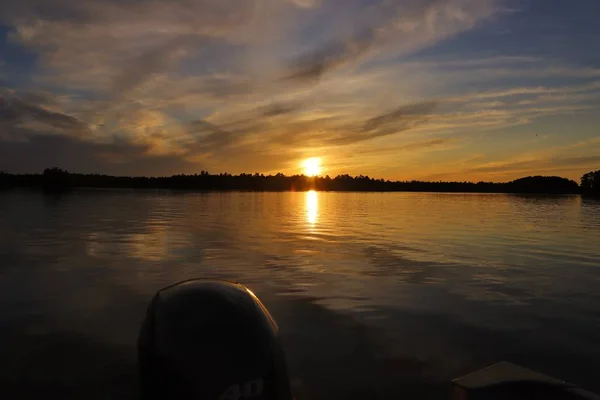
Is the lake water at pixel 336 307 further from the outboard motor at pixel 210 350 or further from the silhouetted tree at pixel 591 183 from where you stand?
the silhouetted tree at pixel 591 183

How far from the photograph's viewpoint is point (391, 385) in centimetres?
799

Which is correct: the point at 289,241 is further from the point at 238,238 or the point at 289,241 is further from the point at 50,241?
the point at 50,241

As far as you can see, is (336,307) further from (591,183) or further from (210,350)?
(591,183)

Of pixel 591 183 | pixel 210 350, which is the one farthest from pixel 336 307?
pixel 591 183

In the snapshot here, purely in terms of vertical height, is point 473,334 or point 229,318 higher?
point 229,318

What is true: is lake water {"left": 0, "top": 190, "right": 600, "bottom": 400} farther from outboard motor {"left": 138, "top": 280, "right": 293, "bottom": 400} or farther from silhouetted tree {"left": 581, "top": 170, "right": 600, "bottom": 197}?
silhouetted tree {"left": 581, "top": 170, "right": 600, "bottom": 197}

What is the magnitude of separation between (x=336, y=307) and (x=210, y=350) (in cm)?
837

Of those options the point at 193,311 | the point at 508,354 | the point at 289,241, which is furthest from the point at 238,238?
the point at 193,311

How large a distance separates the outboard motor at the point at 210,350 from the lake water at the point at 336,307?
291 cm

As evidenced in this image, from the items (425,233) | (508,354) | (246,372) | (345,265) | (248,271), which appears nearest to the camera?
(246,372)

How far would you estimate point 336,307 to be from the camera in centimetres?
1286

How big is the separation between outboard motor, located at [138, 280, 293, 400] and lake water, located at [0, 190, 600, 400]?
2.91 metres

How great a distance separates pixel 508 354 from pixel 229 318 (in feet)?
23.3

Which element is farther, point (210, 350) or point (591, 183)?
point (591, 183)
